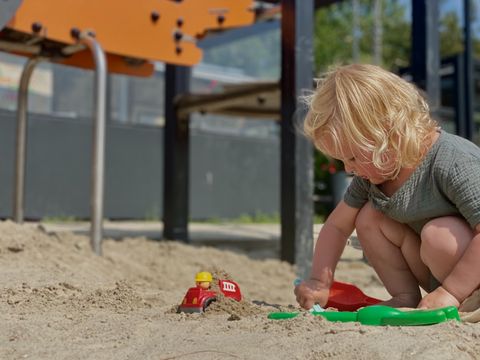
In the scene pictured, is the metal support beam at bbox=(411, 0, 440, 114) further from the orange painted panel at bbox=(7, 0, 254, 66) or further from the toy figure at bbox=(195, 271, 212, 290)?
the toy figure at bbox=(195, 271, 212, 290)

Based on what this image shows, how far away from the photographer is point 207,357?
3.39ft

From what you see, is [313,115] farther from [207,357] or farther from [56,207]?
[56,207]

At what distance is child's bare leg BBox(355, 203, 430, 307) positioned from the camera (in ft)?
5.05

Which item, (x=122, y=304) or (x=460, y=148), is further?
(x=122, y=304)

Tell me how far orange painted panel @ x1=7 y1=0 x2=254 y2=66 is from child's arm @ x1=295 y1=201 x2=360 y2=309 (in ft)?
5.86

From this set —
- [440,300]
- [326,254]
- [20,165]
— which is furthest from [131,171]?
[440,300]

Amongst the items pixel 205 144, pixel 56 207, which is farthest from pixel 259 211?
pixel 56 207

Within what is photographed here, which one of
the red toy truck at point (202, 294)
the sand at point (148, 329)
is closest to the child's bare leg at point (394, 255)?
the sand at point (148, 329)

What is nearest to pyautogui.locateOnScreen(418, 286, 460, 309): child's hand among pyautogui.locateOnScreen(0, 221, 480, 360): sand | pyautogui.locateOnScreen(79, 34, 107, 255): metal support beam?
pyautogui.locateOnScreen(0, 221, 480, 360): sand

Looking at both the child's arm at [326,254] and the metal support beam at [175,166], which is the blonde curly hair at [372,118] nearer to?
the child's arm at [326,254]

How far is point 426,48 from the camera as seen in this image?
381cm

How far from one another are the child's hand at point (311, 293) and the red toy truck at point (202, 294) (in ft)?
0.60

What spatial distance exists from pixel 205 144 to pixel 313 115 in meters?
6.71

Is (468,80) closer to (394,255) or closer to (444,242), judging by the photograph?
(394,255)
